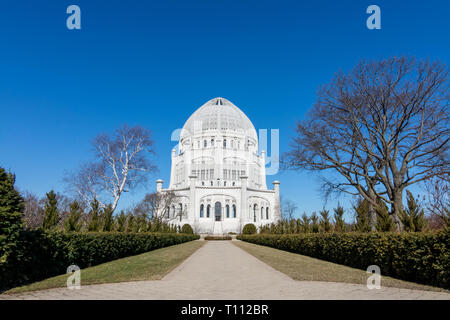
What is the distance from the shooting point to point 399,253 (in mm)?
8234

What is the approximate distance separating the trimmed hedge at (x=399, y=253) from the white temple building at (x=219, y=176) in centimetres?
4935

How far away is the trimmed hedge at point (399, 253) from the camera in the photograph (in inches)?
273

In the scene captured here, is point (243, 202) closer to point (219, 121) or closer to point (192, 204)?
point (192, 204)

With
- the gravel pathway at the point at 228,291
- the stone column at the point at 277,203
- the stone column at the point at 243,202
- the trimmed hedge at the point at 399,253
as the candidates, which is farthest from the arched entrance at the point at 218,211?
the gravel pathway at the point at 228,291

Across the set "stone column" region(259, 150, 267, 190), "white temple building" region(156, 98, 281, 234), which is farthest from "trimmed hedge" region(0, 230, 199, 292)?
"stone column" region(259, 150, 267, 190)

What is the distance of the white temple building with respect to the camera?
206 feet

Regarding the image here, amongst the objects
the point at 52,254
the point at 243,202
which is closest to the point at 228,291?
the point at 52,254

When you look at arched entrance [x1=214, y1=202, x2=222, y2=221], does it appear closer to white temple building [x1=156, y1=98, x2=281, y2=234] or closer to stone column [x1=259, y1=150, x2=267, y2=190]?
white temple building [x1=156, y1=98, x2=281, y2=234]

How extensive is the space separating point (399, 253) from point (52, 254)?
10337 millimetres

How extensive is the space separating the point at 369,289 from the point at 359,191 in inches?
517

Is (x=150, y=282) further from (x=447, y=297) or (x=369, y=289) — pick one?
(x=447, y=297)

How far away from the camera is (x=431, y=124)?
54.6 feet

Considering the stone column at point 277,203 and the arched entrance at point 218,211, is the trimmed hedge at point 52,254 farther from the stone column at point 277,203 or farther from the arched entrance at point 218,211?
the stone column at point 277,203
